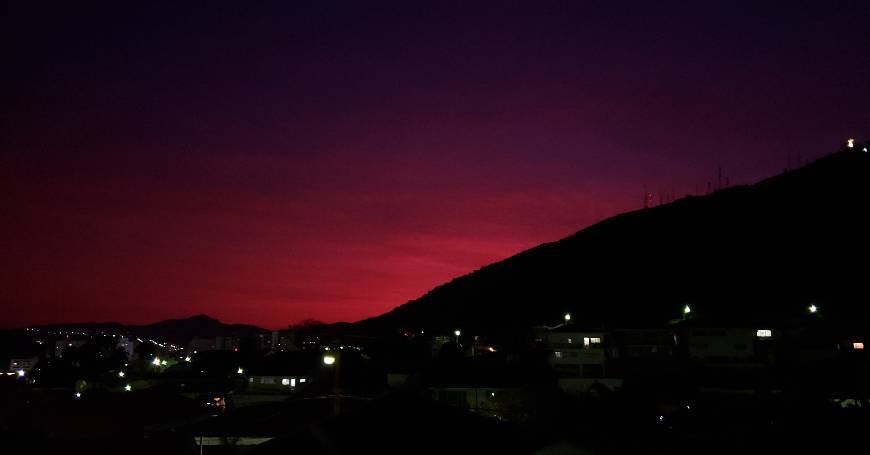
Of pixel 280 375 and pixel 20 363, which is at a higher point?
pixel 280 375

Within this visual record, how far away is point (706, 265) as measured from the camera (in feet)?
211

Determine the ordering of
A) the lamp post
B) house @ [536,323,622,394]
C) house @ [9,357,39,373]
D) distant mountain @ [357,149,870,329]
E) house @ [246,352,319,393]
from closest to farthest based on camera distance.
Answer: the lamp post
house @ [246,352,319,393]
house @ [536,323,622,394]
distant mountain @ [357,149,870,329]
house @ [9,357,39,373]

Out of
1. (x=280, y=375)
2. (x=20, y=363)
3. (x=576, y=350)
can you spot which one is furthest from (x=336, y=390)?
(x=20, y=363)

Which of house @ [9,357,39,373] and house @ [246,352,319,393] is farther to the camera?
house @ [9,357,39,373]

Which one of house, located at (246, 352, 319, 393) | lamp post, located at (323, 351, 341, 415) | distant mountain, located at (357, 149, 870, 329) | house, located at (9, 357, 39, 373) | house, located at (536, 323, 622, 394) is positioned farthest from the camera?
house, located at (9, 357, 39, 373)

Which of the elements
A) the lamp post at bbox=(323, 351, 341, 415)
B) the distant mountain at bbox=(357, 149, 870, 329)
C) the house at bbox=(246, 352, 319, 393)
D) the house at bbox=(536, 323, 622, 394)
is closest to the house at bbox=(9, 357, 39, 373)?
the distant mountain at bbox=(357, 149, 870, 329)

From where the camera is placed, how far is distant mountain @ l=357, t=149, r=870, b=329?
48.0m

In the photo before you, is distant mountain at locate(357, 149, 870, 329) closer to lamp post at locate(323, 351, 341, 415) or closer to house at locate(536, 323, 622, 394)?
house at locate(536, 323, 622, 394)

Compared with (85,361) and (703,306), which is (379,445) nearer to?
(703,306)

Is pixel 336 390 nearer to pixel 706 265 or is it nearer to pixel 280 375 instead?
pixel 280 375

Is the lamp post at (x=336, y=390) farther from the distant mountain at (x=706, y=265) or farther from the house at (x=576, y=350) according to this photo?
the distant mountain at (x=706, y=265)

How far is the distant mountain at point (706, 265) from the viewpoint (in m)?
48.0

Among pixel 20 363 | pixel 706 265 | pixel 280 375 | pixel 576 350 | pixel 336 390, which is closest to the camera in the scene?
pixel 336 390

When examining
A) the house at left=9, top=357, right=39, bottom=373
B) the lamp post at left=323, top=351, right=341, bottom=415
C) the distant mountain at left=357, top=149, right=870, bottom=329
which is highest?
the distant mountain at left=357, top=149, right=870, bottom=329
